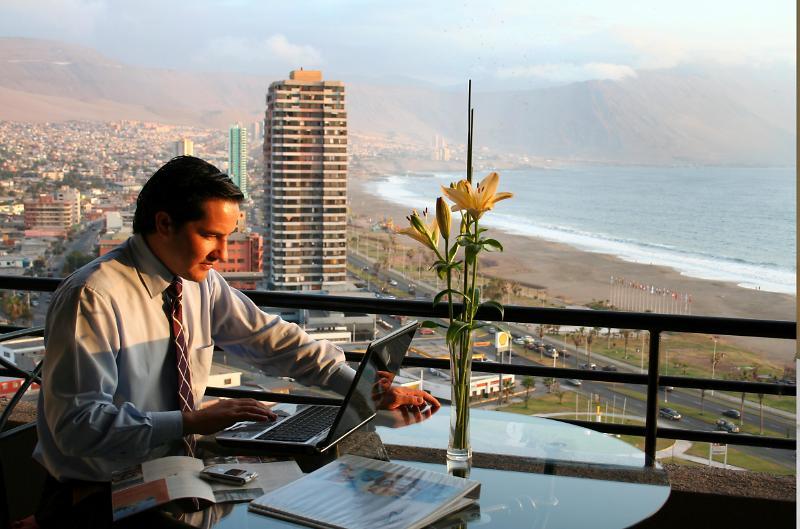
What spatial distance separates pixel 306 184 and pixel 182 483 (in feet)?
16.3

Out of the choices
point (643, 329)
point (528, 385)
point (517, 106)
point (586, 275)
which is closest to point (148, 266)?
point (643, 329)

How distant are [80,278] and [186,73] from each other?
12354mm

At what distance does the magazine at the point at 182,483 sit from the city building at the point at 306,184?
447cm

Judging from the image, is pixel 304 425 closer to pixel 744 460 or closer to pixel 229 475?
pixel 229 475

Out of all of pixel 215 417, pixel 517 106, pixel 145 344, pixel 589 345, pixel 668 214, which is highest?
pixel 517 106

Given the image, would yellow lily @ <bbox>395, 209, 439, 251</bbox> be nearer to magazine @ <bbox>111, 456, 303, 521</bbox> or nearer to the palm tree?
magazine @ <bbox>111, 456, 303, 521</bbox>

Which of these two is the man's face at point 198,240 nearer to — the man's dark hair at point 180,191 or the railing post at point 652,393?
the man's dark hair at point 180,191

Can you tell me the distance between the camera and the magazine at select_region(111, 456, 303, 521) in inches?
47.4

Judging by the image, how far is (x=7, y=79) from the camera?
36.2ft

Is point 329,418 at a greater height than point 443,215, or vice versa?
point 443,215

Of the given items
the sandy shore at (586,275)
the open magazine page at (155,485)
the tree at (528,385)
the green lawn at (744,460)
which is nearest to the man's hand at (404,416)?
the open magazine page at (155,485)

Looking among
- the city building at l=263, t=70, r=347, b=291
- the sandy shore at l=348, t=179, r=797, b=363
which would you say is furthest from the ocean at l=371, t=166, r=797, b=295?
the city building at l=263, t=70, r=347, b=291

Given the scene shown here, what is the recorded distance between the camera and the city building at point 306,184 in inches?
237

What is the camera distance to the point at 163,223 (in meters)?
1.58
